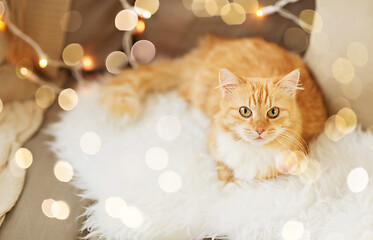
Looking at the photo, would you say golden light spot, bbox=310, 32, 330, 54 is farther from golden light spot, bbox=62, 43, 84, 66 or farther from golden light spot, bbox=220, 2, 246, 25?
golden light spot, bbox=62, 43, 84, 66

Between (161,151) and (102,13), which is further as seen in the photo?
(102,13)

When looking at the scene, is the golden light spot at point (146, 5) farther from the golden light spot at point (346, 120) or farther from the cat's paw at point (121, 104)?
the golden light spot at point (346, 120)

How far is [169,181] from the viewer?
1030 mm

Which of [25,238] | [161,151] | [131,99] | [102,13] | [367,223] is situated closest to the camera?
[367,223]

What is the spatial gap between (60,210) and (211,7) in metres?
0.97

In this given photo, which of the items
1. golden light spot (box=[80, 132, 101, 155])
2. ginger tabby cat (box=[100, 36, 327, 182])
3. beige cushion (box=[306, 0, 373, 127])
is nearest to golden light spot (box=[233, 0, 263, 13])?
ginger tabby cat (box=[100, 36, 327, 182])

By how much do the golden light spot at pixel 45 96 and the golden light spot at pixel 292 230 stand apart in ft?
3.54

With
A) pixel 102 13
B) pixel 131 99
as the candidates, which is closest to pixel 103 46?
pixel 102 13

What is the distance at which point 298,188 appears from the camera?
952 millimetres

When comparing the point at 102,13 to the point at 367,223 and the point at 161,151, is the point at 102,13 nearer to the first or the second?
the point at 161,151

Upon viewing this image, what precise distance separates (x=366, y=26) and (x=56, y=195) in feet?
3.67

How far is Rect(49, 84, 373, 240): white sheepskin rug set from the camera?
906 millimetres

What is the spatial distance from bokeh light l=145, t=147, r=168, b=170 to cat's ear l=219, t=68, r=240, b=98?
31cm

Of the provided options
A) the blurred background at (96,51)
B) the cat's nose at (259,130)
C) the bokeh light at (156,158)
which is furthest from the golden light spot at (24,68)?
the cat's nose at (259,130)
